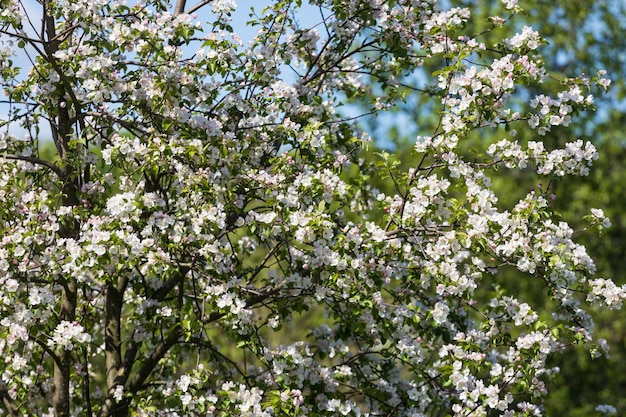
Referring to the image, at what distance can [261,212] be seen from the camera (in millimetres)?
5578

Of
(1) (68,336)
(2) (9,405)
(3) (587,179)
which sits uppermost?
(3) (587,179)

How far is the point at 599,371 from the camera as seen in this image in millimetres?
15547

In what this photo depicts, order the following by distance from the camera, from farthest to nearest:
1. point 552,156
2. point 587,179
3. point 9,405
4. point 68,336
A: point 587,179
point 9,405
point 552,156
point 68,336

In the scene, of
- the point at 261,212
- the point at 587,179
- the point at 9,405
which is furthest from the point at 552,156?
the point at 587,179

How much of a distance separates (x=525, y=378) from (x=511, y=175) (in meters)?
10.6

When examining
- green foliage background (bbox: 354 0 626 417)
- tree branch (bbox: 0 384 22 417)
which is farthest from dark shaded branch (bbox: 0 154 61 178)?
green foliage background (bbox: 354 0 626 417)

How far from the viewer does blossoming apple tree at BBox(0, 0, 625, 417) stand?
5.05m

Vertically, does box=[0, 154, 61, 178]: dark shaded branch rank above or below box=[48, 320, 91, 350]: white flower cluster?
above

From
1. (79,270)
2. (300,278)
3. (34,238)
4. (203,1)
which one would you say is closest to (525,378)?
(300,278)

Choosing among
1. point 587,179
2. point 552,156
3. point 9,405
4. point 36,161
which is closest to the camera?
point 552,156

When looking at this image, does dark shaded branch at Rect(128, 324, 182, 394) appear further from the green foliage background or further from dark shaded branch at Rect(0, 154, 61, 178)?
the green foliage background

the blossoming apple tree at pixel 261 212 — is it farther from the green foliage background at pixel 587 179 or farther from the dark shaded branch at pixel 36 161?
the green foliage background at pixel 587 179

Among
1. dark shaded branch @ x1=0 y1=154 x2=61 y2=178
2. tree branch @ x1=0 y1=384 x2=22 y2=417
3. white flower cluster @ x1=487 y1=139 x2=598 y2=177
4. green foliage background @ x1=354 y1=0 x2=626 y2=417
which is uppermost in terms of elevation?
green foliage background @ x1=354 y1=0 x2=626 y2=417

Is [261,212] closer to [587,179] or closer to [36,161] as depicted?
[36,161]
